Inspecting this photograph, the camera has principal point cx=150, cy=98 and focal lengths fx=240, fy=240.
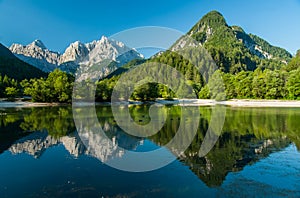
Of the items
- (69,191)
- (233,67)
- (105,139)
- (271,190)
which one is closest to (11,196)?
(69,191)

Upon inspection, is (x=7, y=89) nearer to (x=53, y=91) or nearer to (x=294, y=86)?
(x=53, y=91)

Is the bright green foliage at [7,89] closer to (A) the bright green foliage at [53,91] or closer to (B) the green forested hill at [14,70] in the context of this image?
(A) the bright green foliage at [53,91]

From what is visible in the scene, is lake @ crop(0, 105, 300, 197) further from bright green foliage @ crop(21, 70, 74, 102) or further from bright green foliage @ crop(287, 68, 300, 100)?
bright green foliage @ crop(287, 68, 300, 100)

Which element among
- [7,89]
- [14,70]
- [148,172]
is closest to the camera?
[148,172]

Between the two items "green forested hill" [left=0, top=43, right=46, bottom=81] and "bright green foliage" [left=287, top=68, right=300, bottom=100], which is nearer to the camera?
"bright green foliage" [left=287, top=68, right=300, bottom=100]

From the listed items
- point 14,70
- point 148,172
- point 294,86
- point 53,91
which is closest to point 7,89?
point 53,91

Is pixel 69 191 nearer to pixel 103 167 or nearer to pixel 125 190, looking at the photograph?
pixel 125 190

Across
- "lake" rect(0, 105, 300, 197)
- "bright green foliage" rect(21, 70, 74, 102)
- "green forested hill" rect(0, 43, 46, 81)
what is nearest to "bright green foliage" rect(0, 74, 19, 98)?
"bright green foliage" rect(21, 70, 74, 102)

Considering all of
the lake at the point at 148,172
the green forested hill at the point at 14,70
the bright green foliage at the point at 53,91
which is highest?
the green forested hill at the point at 14,70

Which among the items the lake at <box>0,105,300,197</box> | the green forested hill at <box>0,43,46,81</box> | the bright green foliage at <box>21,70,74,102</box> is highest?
the green forested hill at <box>0,43,46,81</box>

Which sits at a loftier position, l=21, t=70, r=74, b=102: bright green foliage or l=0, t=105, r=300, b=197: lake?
l=21, t=70, r=74, b=102: bright green foliage

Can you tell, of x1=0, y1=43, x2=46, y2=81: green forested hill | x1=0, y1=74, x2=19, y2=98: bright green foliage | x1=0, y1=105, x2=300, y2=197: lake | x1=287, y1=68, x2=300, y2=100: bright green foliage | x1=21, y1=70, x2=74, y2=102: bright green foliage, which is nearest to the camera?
x1=0, y1=105, x2=300, y2=197: lake

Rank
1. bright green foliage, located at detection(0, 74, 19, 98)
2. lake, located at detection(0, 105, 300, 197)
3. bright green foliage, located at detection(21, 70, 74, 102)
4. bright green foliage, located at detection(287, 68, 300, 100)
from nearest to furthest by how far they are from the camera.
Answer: lake, located at detection(0, 105, 300, 197)
bright green foliage, located at detection(21, 70, 74, 102)
bright green foliage, located at detection(287, 68, 300, 100)
bright green foliage, located at detection(0, 74, 19, 98)

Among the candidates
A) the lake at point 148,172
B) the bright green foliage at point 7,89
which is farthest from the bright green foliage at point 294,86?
the bright green foliage at point 7,89
